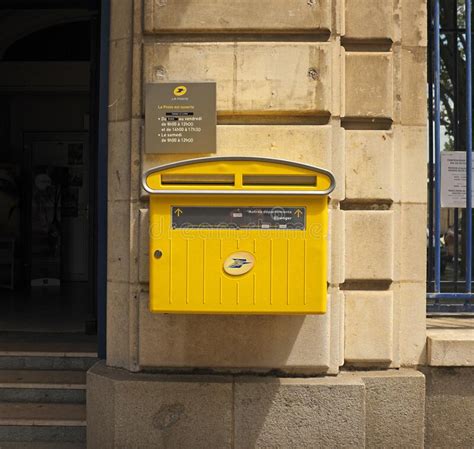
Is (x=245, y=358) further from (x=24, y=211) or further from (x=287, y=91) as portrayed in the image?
(x=24, y=211)

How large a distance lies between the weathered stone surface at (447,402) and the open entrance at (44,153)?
6145 mm

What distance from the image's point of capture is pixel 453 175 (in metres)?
5.82

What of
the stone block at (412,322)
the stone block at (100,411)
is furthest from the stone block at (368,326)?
the stone block at (100,411)

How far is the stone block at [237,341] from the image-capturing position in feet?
16.5

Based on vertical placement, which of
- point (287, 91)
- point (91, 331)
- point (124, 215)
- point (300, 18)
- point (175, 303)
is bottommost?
point (91, 331)

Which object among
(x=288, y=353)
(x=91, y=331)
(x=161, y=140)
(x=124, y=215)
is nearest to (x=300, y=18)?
(x=161, y=140)

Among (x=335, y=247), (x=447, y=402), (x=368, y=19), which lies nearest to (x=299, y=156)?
(x=335, y=247)

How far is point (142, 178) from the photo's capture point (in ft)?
15.3

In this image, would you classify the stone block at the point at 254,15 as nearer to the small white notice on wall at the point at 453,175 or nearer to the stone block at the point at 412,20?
the stone block at the point at 412,20

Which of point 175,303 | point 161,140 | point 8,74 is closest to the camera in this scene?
point 175,303

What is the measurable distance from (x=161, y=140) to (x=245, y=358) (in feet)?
5.06

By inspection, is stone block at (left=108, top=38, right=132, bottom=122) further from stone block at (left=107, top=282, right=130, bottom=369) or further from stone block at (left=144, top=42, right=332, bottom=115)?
stone block at (left=107, top=282, right=130, bottom=369)

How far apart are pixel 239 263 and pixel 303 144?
954 millimetres

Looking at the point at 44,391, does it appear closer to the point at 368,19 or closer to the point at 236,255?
the point at 236,255
